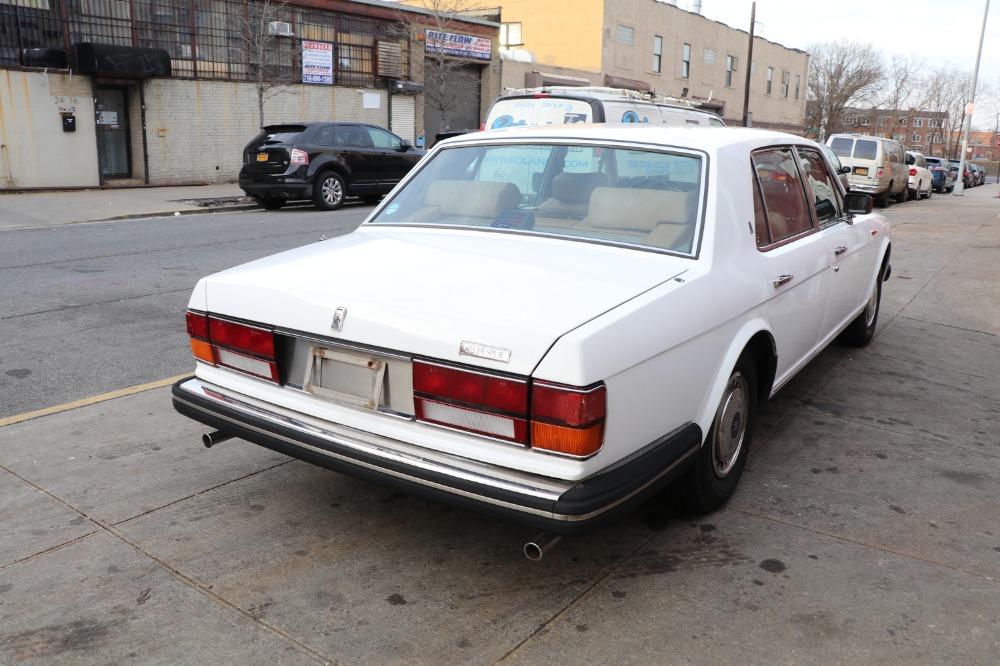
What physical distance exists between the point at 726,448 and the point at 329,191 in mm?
13856

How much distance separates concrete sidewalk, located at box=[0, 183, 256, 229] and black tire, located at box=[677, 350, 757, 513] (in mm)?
13413

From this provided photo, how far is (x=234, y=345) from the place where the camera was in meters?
3.50

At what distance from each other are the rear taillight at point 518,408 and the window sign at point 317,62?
78.2 feet

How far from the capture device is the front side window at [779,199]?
13.8 ft

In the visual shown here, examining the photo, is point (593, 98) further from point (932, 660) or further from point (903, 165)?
point (903, 165)

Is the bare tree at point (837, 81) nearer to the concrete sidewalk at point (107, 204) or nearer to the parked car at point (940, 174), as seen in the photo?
the parked car at point (940, 174)

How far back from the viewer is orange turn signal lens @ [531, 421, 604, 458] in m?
2.76

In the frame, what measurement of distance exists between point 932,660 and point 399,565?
1856 millimetres

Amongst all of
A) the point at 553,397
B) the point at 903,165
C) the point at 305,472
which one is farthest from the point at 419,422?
the point at 903,165

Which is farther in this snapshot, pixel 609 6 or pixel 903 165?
pixel 609 6

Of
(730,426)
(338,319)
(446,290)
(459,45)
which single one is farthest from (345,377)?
(459,45)

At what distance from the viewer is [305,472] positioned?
4207 mm

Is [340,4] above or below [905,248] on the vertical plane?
above

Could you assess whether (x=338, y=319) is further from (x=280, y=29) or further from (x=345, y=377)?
(x=280, y=29)
